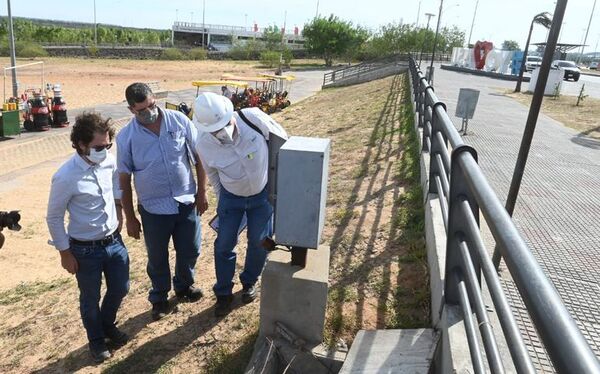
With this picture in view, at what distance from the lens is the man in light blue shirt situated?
345 centimetres

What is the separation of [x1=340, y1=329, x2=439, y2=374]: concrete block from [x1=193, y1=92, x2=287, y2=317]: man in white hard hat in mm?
1317

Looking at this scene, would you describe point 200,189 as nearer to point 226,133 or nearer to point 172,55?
point 226,133

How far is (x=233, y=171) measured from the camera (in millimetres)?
3441

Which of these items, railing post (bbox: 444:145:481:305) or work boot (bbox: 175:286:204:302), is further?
work boot (bbox: 175:286:204:302)

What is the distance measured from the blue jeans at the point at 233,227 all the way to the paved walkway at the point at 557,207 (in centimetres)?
179

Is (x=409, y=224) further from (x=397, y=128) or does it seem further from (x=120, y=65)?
(x=120, y=65)

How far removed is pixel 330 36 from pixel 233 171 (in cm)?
6758

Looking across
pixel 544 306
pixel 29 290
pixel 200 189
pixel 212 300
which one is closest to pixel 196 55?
pixel 29 290

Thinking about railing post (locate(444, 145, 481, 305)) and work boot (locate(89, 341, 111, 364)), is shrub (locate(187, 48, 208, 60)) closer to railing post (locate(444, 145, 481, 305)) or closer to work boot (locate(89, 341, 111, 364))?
work boot (locate(89, 341, 111, 364))

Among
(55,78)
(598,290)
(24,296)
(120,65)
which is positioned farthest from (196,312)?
(120,65)

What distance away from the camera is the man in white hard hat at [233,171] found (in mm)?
3275

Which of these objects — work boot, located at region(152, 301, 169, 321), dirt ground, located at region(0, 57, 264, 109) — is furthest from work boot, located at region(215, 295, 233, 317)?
dirt ground, located at region(0, 57, 264, 109)

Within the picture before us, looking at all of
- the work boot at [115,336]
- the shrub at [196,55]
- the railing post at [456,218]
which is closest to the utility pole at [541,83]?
the railing post at [456,218]

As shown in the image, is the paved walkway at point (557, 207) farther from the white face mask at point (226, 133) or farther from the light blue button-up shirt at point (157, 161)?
the light blue button-up shirt at point (157, 161)
